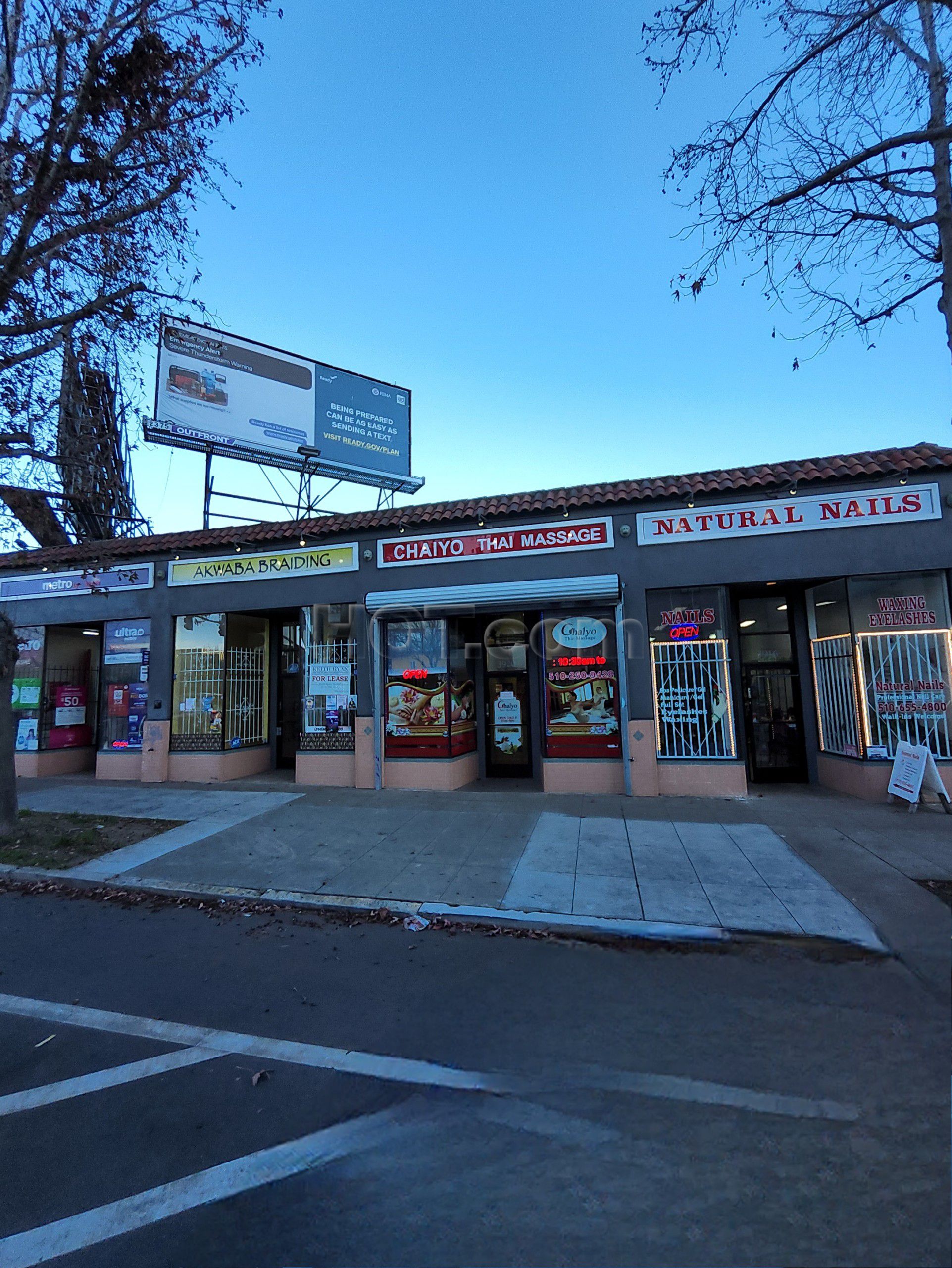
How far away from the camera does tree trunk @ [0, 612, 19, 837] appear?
798 centimetres

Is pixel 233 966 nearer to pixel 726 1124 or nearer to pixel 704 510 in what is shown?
pixel 726 1124

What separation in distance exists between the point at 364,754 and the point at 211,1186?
329 inches

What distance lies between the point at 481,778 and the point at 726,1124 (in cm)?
895

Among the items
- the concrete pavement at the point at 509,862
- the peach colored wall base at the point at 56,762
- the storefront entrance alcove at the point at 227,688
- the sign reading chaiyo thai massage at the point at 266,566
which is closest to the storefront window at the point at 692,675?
the concrete pavement at the point at 509,862

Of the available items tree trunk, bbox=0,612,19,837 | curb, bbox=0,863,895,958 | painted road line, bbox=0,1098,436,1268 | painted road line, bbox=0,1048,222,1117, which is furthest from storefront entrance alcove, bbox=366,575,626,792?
painted road line, bbox=0,1098,436,1268

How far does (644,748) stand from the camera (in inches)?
372

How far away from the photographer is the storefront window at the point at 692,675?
940 cm

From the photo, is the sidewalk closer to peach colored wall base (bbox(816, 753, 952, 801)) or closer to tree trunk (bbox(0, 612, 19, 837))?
peach colored wall base (bbox(816, 753, 952, 801))

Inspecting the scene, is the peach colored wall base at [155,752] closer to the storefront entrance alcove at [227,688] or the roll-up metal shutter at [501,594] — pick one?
the storefront entrance alcove at [227,688]

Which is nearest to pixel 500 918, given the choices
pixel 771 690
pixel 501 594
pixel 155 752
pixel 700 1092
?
pixel 700 1092

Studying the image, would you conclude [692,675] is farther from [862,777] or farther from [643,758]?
[862,777]

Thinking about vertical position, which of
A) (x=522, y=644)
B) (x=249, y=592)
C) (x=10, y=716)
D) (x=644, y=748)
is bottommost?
(x=644, y=748)

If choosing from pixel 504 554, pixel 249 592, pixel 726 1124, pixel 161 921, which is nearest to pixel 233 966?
pixel 161 921

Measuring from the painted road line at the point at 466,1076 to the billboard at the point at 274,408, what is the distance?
494 inches
